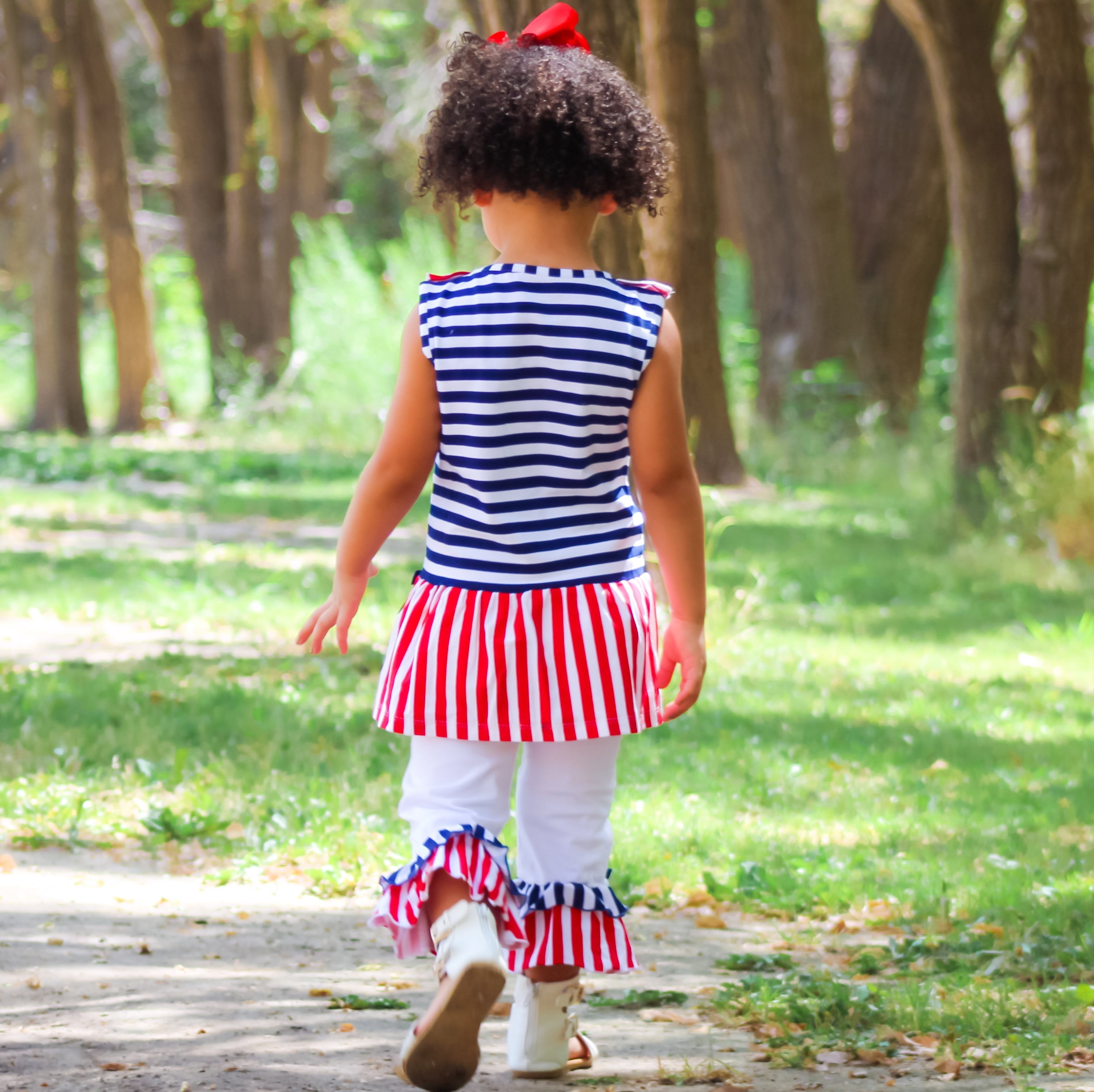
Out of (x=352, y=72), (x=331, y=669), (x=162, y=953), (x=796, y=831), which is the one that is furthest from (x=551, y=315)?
(x=352, y=72)

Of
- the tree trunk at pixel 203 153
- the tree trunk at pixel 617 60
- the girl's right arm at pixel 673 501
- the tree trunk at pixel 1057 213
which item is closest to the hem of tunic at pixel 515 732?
the girl's right arm at pixel 673 501

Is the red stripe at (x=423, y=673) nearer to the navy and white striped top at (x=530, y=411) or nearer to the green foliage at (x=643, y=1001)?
the navy and white striped top at (x=530, y=411)

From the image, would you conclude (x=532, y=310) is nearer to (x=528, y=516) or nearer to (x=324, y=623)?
(x=528, y=516)

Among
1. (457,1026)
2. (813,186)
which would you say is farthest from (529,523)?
(813,186)

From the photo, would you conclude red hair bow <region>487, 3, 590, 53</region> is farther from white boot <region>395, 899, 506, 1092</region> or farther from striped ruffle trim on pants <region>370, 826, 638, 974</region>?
white boot <region>395, 899, 506, 1092</region>

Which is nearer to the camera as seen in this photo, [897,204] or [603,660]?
[603,660]

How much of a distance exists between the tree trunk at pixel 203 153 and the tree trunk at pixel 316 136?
2183mm

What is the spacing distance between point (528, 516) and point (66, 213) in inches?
675

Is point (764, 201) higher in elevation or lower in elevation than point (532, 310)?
higher

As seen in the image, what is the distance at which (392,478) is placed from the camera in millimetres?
2832

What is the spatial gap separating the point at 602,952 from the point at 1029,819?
2552 millimetres

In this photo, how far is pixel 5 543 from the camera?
35.1 feet

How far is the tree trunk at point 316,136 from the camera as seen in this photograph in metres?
24.1

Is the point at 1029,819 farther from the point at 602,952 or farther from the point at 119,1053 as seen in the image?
the point at 119,1053
